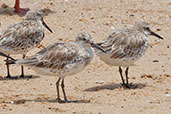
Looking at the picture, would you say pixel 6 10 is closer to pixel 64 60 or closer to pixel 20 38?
pixel 20 38

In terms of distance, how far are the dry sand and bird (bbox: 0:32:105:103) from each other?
0.54 m

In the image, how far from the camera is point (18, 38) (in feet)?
36.7

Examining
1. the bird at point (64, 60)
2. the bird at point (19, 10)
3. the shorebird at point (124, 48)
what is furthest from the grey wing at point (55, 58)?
the bird at point (19, 10)

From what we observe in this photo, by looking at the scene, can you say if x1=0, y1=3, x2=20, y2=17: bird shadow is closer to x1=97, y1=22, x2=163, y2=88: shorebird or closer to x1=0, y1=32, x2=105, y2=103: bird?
x1=97, y1=22, x2=163, y2=88: shorebird

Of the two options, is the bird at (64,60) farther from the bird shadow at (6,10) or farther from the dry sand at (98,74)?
the bird shadow at (6,10)

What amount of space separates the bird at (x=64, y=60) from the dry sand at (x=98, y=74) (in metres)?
0.54

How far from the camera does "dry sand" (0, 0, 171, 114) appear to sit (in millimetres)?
8977

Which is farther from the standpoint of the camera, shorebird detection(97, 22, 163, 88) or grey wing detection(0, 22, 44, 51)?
grey wing detection(0, 22, 44, 51)

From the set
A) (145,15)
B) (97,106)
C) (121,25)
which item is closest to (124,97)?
(97,106)

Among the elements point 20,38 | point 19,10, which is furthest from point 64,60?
point 19,10

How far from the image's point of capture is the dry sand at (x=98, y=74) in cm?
898

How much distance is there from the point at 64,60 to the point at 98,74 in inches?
95.3

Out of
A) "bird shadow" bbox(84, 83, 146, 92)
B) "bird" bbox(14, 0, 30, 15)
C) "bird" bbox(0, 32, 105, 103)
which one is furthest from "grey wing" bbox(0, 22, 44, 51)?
"bird" bbox(14, 0, 30, 15)

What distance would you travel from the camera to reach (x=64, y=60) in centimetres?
915
